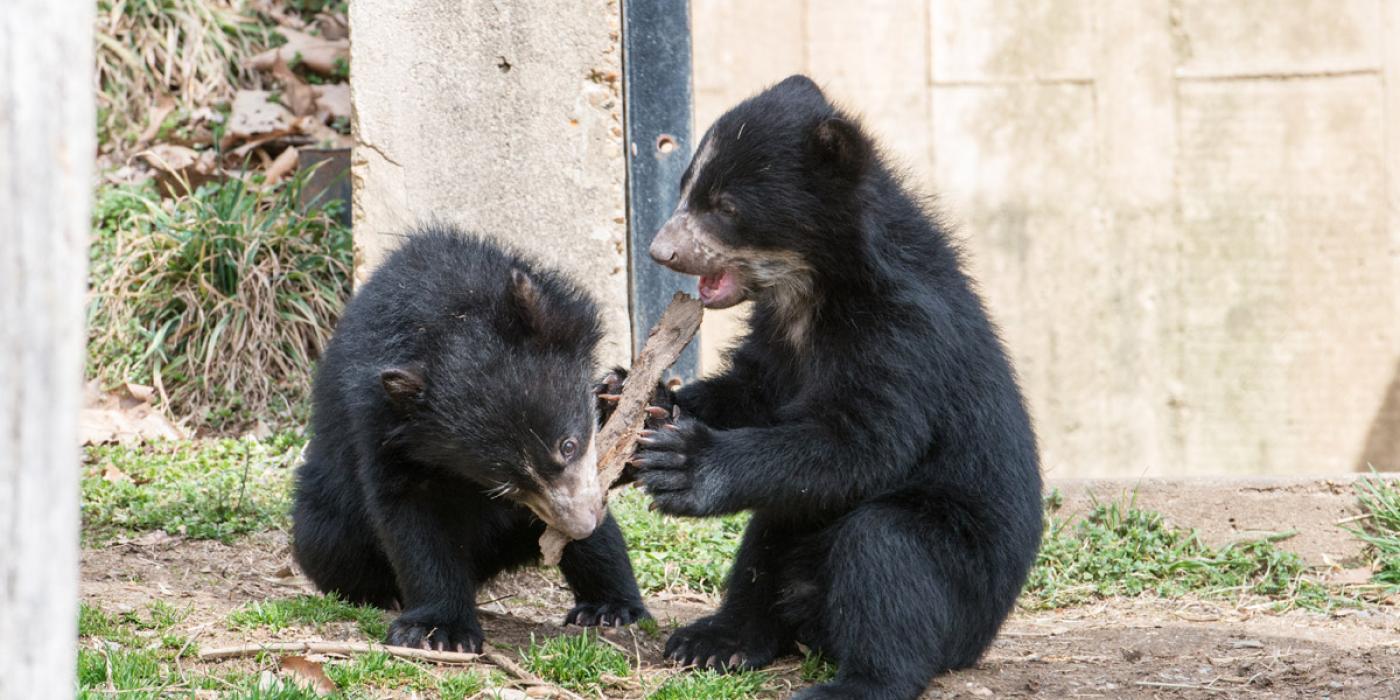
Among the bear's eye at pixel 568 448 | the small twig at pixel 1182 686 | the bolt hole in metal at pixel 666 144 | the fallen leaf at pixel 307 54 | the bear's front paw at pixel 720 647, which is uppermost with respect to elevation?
the fallen leaf at pixel 307 54

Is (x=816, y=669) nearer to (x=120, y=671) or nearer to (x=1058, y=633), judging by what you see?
(x=1058, y=633)

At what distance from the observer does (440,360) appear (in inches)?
180

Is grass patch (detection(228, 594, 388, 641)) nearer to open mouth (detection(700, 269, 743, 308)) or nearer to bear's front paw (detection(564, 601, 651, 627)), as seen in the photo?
bear's front paw (detection(564, 601, 651, 627))

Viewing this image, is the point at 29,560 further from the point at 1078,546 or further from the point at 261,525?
the point at 1078,546

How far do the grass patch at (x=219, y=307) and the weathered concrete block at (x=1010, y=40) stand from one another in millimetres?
4195

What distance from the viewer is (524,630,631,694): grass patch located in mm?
4461

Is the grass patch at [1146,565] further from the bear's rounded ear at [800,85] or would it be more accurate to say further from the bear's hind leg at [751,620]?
the bear's rounded ear at [800,85]

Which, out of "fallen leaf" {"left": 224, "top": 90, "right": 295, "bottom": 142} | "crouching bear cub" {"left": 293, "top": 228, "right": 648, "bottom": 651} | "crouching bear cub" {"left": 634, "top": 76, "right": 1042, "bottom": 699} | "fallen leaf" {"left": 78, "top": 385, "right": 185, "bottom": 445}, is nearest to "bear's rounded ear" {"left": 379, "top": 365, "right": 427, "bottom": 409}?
"crouching bear cub" {"left": 293, "top": 228, "right": 648, "bottom": 651}

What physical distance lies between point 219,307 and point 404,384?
16.4ft

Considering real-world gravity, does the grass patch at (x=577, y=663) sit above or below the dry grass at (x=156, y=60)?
below

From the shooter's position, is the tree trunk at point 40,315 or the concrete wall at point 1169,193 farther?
the concrete wall at point 1169,193

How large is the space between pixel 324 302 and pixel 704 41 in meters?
2.93

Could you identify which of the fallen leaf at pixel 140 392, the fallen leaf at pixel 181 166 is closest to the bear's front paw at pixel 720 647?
the fallen leaf at pixel 140 392

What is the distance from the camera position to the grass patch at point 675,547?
21.2 feet
